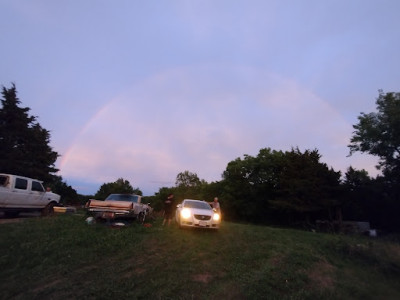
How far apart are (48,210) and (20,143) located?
1934cm

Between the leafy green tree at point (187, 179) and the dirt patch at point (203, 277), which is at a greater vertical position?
the leafy green tree at point (187, 179)

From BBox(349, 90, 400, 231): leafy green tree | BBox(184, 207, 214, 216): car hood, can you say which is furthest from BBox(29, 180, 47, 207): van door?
BBox(349, 90, 400, 231): leafy green tree

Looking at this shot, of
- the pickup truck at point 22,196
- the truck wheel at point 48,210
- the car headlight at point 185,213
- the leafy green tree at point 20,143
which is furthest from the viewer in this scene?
the leafy green tree at point 20,143

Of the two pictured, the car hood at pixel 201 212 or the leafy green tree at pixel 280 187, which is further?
the leafy green tree at pixel 280 187

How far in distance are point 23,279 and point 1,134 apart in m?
29.1

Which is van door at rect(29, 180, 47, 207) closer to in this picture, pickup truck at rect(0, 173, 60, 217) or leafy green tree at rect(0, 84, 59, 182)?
pickup truck at rect(0, 173, 60, 217)

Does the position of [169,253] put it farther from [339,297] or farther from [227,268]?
[339,297]

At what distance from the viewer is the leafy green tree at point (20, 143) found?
31.5m

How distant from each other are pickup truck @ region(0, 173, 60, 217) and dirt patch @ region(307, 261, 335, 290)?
14.4m

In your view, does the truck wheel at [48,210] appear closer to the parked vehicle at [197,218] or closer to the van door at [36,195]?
the van door at [36,195]

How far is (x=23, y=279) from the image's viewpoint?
8.14 meters

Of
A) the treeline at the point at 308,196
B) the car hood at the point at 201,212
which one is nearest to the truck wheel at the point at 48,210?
the car hood at the point at 201,212

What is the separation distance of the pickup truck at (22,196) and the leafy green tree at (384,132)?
34520mm

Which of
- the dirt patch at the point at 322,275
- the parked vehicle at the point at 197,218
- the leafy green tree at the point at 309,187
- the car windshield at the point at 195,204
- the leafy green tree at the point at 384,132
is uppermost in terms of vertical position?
the leafy green tree at the point at 384,132
